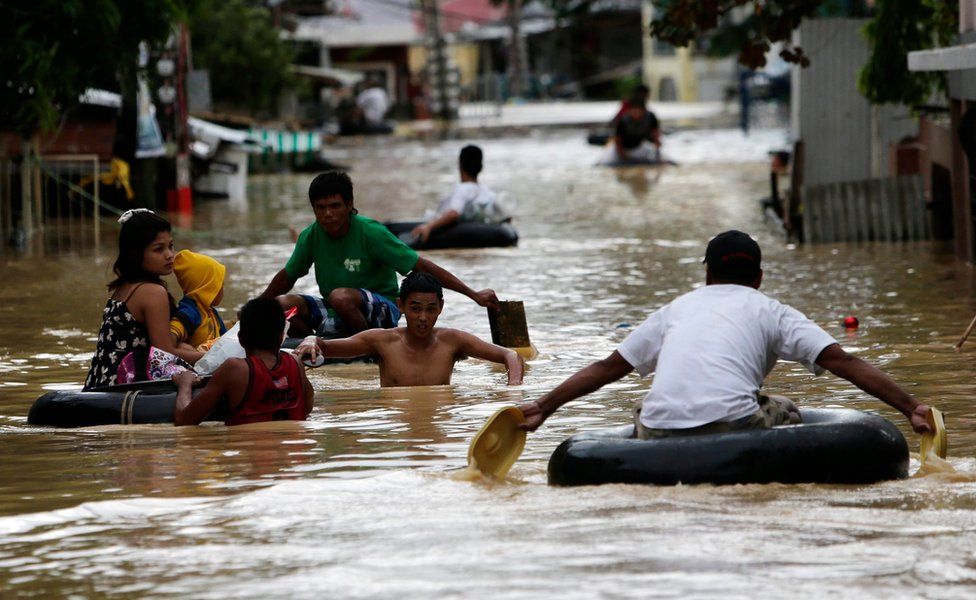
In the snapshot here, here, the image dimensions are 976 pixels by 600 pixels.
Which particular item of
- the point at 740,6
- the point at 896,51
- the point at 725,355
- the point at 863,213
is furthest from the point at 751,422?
the point at 863,213

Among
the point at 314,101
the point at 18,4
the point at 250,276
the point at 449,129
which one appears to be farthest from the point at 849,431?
the point at 314,101

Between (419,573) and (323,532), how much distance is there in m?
0.74

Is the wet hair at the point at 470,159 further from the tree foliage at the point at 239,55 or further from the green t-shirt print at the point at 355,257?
the tree foliage at the point at 239,55

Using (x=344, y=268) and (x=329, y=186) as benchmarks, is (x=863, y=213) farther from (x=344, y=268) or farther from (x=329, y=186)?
(x=329, y=186)

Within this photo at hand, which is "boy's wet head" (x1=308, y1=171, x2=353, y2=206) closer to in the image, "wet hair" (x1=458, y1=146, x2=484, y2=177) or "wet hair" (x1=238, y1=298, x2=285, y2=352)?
"wet hair" (x1=238, y1=298, x2=285, y2=352)

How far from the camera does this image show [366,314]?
449 inches

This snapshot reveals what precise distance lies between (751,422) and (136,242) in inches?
143

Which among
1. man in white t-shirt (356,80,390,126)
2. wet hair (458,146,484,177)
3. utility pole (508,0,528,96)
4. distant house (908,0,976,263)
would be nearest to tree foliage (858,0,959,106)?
distant house (908,0,976,263)

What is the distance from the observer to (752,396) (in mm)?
7059

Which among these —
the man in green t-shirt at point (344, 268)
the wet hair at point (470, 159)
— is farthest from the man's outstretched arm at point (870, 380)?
the wet hair at point (470, 159)

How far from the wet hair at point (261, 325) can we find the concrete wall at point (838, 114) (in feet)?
42.9

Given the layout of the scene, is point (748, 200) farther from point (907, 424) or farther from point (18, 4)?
point (907, 424)

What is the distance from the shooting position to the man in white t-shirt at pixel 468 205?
18.5 meters

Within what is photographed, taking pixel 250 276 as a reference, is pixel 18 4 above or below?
above
